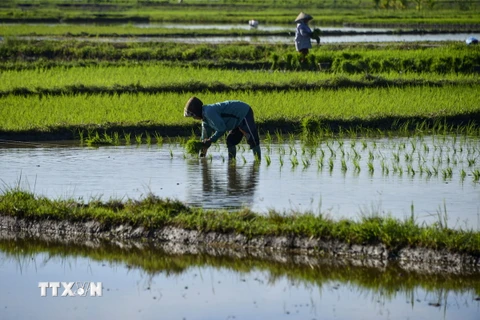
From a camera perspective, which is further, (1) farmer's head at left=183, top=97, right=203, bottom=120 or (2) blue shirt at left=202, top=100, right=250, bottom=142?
(2) blue shirt at left=202, top=100, right=250, bottom=142

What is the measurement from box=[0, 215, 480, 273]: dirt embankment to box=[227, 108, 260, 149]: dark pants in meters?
2.40

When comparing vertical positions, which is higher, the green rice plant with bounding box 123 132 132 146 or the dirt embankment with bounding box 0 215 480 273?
the green rice plant with bounding box 123 132 132 146

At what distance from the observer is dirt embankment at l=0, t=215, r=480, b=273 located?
16.3 ft

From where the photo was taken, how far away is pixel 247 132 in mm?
7957

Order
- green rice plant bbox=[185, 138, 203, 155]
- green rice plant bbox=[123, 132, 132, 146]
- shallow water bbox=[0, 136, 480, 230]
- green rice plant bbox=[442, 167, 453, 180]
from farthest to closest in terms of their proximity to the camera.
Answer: green rice plant bbox=[123, 132, 132, 146] < green rice plant bbox=[185, 138, 203, 155] < green rice plant bbox=[442, 167, 453, 180] < shallow water bbox=[0, 136, 480, 230]

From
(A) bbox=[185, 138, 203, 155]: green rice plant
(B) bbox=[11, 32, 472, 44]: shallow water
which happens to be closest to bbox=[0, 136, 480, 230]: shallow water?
(A) bbox=[185, 138, 203, 155]: green rice plant

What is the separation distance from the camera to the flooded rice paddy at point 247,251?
4.43 meters

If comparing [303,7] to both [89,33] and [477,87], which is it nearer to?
[89,33]

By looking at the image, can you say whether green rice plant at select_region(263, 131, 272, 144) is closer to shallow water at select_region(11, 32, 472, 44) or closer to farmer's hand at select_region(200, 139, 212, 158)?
farmer's hand at select_region(200, 139, 212, 158)

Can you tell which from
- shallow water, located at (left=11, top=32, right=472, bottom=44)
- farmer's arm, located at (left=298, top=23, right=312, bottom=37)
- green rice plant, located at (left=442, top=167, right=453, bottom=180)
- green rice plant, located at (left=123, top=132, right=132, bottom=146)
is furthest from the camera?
shallow water, located at (left=11, top=32, right=472, bottom=44)

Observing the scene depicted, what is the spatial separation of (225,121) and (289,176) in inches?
31.7

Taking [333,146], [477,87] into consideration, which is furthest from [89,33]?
[333,146]

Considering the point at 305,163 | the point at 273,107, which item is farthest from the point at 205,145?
the point at 273,107

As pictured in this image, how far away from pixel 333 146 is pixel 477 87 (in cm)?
448
